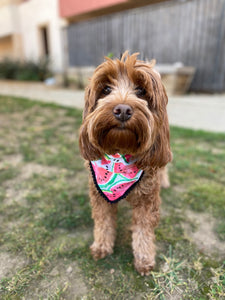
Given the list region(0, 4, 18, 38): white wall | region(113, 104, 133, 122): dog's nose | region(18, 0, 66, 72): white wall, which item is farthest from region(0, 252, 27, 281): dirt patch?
region(0, 4, 18, 38): white wall

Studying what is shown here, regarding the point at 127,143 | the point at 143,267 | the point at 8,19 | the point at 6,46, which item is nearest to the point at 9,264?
the point at 143,267

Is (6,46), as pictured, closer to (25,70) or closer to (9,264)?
(25,70)

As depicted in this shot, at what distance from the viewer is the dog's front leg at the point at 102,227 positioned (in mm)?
2170

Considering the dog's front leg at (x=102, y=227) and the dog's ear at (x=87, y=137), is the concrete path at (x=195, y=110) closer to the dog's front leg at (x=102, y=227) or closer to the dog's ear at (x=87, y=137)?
the dog's front leg at (x=102, y=227)

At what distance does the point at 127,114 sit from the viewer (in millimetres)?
1537

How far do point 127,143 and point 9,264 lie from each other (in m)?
1.52

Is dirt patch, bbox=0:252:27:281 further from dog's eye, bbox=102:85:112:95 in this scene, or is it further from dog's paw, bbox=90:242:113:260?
dog's eye, bbox=102:85:112:95

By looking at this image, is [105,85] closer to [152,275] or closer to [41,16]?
[152,275]

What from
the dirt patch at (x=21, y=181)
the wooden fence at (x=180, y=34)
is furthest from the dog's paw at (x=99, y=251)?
the wooden fence at (x=180, y=34)

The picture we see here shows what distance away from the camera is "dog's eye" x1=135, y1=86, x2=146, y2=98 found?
1.74 metres

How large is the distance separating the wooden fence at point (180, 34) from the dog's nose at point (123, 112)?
6223 mm

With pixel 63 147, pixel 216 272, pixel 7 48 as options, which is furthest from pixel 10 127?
pixel 7 48

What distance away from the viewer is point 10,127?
5488 mm

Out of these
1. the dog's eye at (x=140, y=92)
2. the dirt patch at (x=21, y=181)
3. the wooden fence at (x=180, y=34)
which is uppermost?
the wooden fence at (x=180, y=34)
